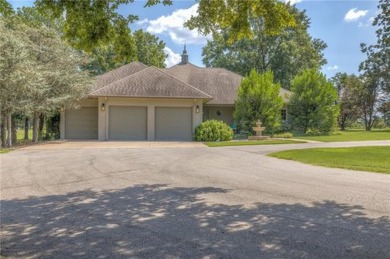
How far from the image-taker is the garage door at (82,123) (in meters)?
22.9

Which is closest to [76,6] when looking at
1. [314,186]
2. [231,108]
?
[314,186]

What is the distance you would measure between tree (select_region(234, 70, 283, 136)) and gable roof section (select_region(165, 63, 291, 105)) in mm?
2383

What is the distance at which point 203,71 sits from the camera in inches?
1241

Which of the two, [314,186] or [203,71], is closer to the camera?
[314,186]

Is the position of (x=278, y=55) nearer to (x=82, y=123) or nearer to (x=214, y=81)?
(x=214, y=81)

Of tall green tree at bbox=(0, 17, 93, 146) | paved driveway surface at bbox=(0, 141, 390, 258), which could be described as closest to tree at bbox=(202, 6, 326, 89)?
tall green tree at bbox=(0, 17, 93, 146)

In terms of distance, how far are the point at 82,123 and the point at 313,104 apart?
17.6 metres

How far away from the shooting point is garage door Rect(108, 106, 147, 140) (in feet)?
71.1

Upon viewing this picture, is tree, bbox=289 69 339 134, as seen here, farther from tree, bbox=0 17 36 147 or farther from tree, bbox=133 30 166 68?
tree, bbox=0 17 36 147

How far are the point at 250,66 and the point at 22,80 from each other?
32.9 meters

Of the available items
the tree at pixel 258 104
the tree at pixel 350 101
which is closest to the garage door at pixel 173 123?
the tree at pixel 258 104

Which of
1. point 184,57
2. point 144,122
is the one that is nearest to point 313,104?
point 144,122

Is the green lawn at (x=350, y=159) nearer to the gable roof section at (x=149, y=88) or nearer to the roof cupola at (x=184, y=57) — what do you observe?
the gable roof section at (x=149, y=88)

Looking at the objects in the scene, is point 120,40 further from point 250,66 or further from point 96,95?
→ point 250,66
